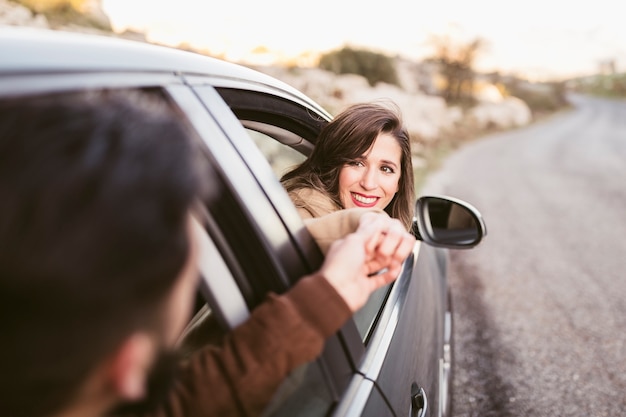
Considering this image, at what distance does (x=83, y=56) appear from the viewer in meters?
0.79

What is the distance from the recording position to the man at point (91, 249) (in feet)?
1.73

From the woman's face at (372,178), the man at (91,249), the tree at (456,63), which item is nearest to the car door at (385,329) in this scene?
the woman's face at (372,178)

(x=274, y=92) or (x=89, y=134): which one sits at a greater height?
(x=274, y=92)

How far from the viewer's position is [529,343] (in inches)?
152

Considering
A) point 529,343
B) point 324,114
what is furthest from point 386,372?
point 529,343

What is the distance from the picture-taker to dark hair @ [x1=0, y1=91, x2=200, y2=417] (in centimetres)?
53

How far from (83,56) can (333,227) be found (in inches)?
26.9

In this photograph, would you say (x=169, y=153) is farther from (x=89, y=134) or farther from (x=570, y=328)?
(x=570, y=328)

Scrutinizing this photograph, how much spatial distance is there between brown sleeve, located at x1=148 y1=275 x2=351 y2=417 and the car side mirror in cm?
96

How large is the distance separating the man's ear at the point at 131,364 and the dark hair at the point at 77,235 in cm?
2

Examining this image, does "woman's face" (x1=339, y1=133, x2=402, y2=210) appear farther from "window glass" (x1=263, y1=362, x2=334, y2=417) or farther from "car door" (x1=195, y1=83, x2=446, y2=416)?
"window glass" (x1=263, y1=362, x2=334, y2=417)

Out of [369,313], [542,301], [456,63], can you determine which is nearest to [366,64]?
[456,63]

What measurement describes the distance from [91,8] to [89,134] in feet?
55.8

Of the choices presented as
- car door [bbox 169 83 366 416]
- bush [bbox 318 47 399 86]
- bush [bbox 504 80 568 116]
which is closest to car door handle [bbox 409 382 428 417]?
car door [bbox 169 83 366 416]
